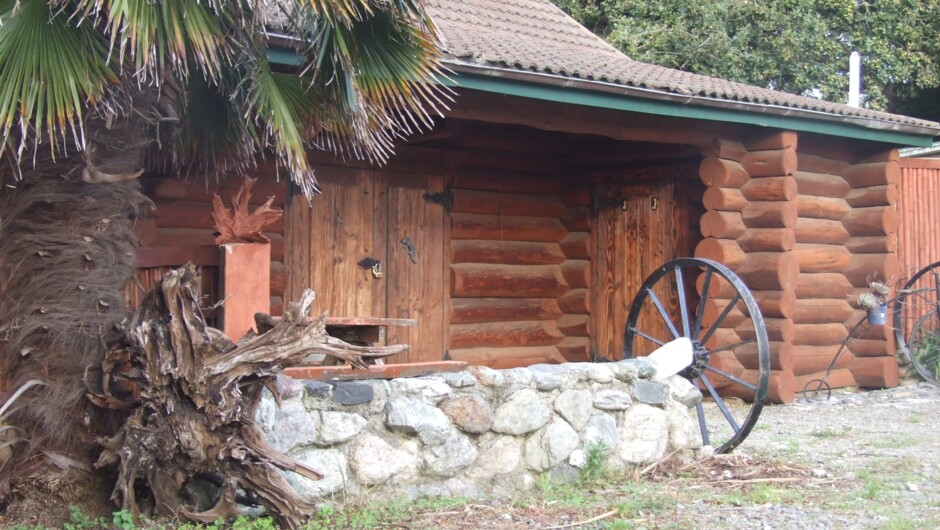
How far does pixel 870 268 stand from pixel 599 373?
5.63 metres

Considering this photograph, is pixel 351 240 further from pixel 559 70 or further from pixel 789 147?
pixel 789 147

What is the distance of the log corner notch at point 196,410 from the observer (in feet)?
16.1

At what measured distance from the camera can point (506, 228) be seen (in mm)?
10633

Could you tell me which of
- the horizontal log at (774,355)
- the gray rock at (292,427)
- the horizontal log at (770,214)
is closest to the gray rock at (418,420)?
the gray rock at (292,427)

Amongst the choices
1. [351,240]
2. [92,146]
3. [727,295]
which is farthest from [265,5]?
[727,295]

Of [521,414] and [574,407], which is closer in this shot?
[521,414]

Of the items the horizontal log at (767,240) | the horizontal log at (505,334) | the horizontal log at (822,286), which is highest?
the horizontal log at (767,240)

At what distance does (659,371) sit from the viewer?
7117mm

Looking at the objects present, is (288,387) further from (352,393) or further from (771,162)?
(771,162)

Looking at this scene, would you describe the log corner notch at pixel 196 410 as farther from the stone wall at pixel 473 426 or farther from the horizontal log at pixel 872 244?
the horizontal log at pixel 872 244

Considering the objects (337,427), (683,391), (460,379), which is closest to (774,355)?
(683,391)

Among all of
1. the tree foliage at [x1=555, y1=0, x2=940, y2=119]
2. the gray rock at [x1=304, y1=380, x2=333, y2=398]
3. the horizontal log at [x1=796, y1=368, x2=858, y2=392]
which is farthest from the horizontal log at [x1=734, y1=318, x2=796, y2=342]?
the tree foliage at [x1=555, y1=0, x2=940, y2=119]

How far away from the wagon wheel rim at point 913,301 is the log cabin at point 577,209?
35 centimetres

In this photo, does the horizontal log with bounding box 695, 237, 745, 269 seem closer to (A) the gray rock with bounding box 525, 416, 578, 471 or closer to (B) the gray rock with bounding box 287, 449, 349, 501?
(A) the gray rock with bounding box 525, 416, 578, 471
